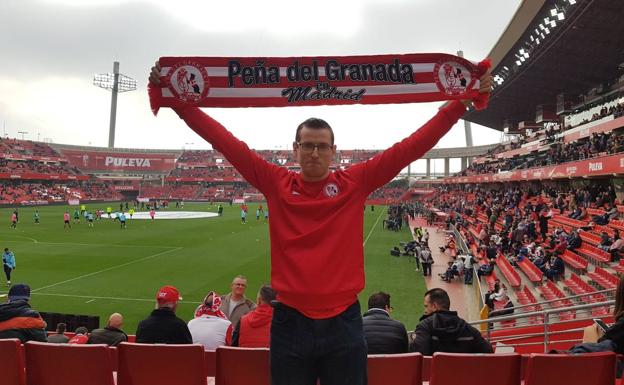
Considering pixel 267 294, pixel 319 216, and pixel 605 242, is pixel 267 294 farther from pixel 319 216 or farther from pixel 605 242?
pixel 605 242

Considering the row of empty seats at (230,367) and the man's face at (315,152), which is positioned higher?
the man's face at (315,152)

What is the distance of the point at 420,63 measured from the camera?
9.99 ft

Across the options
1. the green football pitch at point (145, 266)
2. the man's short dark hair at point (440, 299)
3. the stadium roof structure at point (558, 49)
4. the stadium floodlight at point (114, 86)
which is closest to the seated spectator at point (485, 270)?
the green football pitch at point (145, 266)

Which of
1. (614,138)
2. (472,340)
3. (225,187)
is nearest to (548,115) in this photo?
(614,138)

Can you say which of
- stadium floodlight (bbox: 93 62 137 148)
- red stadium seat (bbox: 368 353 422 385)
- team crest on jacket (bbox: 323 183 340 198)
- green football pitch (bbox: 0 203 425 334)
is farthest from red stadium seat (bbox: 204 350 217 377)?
stadium floodlight (bbox: 93 62 137 148)

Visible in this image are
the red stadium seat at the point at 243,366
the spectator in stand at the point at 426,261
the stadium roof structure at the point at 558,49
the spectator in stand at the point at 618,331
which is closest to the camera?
the red stadium seat at the point at 243,366

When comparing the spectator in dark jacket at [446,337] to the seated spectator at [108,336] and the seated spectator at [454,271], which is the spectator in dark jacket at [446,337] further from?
the seated spectator at [454,271]

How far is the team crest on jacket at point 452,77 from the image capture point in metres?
2.92

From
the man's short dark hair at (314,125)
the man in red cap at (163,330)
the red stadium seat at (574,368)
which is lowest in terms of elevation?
the man in red cap at (163,330)

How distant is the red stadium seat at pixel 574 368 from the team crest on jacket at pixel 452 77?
189 centimetres

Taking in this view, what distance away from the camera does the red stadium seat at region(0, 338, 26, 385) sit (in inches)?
130

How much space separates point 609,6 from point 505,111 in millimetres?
28594

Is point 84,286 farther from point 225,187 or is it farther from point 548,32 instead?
point 225,187

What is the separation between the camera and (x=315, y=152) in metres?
2.24
